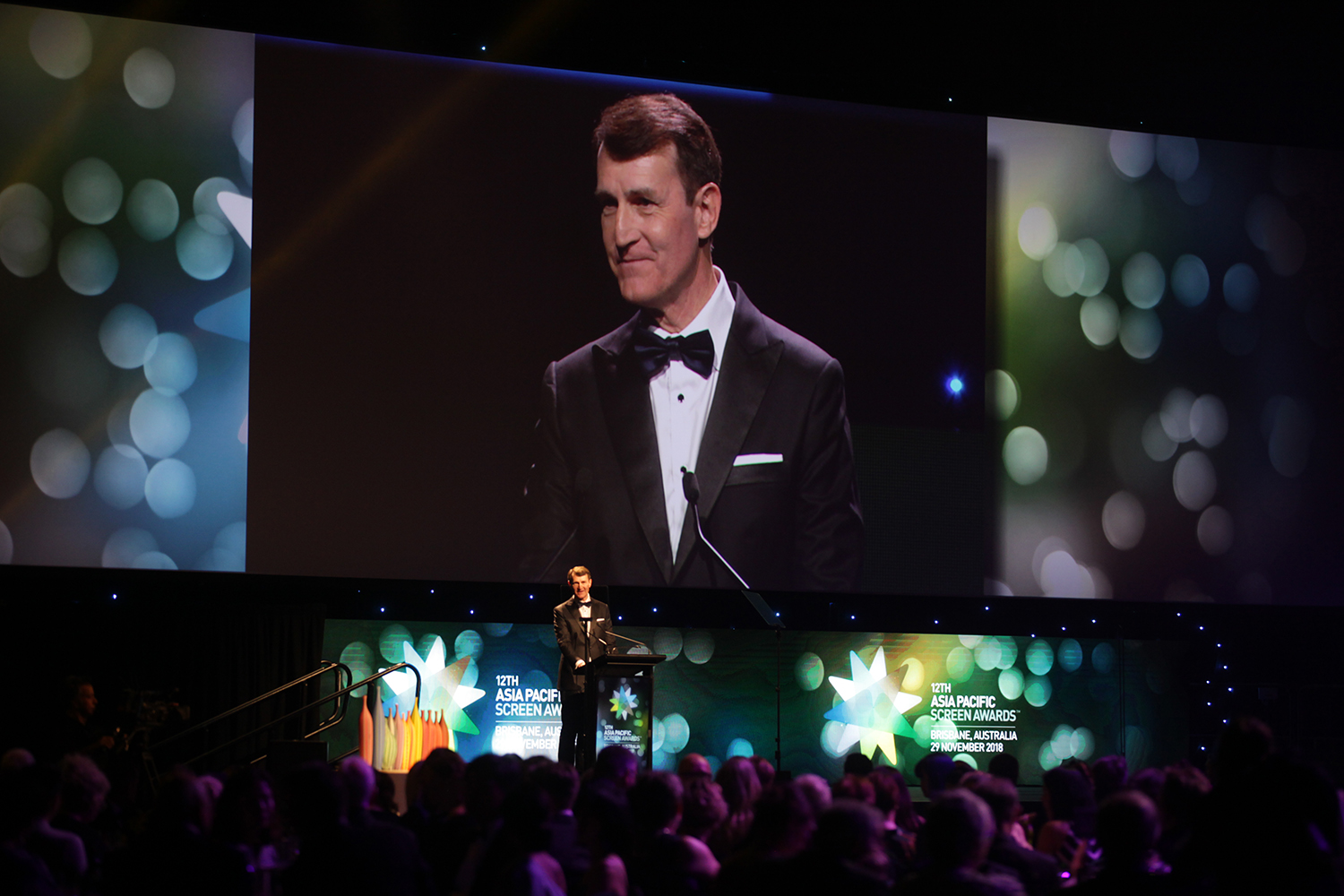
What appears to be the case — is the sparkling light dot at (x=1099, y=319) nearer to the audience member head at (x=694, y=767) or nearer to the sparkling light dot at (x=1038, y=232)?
the sparkling light dot at (x=1038, y=232)

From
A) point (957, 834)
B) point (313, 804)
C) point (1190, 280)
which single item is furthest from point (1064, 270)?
point (313, 804)

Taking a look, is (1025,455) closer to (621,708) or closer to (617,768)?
(621,708)

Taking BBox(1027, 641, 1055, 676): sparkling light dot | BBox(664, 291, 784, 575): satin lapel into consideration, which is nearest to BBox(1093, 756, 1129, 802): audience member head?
BBox(664, 291, 784, 575): satin lapel

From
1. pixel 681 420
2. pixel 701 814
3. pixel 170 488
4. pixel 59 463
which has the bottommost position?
pixel 701 814

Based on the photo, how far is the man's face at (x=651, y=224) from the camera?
366 inches

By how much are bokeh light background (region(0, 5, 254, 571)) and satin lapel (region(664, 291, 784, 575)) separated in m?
3.17

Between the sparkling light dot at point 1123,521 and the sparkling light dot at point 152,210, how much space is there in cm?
722

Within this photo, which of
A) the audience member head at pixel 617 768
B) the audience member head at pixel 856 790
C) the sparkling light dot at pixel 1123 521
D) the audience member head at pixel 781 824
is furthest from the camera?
the sparkling light dot at pixel 1123 521

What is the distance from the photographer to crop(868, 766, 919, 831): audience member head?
4.78 m

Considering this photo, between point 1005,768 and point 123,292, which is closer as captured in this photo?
point 1005,768

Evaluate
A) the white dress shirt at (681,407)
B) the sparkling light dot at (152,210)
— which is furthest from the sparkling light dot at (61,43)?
the white dress shirt at (681,407)

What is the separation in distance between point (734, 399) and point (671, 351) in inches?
22.9

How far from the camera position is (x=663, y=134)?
9.43 m

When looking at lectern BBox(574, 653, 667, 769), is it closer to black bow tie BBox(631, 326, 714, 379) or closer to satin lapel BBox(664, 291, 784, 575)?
satin lapel BBox(664, 291, 784, 575)
